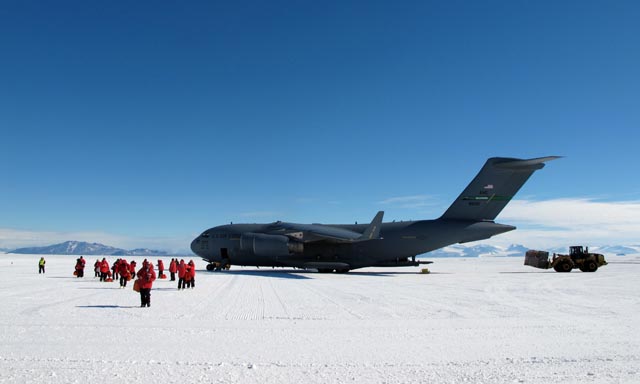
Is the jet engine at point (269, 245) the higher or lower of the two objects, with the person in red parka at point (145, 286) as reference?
higher

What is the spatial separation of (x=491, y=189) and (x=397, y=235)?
6.95m

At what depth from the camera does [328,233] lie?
31.0m

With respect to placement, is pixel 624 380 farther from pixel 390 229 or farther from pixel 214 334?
pixel 390 229

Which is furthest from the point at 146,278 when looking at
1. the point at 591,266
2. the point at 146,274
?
A: the point at 591,266

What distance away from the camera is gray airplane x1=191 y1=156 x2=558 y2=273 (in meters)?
31.1

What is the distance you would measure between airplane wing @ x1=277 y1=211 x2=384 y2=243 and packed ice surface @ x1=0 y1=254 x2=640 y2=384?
14262 mm

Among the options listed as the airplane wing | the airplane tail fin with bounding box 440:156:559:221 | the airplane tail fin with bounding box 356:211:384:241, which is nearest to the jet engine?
the airplane wing

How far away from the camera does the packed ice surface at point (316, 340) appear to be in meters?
6.51

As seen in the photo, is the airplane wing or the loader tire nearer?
the airplane wing

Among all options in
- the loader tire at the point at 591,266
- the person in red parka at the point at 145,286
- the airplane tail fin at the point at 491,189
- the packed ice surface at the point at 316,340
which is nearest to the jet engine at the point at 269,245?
the airplane tail fin at the point at 491,189

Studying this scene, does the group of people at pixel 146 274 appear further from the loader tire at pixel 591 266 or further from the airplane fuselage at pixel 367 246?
the loader tire at pixel 591 266

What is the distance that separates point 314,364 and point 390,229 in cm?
2576

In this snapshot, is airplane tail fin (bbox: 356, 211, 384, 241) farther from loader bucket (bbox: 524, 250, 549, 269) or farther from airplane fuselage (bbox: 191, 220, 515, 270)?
loader bucket (bbox: 524, 250, 549, 269)

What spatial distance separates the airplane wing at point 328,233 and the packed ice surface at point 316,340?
14.3 meters
